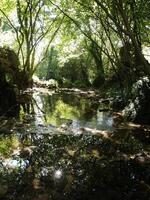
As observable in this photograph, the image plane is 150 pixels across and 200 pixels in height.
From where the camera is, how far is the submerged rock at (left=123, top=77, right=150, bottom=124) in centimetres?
1248

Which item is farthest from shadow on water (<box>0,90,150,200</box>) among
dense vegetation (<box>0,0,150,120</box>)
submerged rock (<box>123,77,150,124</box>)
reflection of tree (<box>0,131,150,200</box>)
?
dense vegetation (<box>0,0,150,120</box>)

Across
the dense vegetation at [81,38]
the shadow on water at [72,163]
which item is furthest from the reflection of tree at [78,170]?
the dense vegetation at [81,38]

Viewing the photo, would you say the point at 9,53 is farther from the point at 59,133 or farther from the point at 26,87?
the point at 59,133

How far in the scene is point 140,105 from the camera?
12750mm

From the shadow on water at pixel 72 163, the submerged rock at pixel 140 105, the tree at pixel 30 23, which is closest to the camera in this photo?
the shadow on water at pixel 72 163

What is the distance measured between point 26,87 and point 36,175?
22099 mm

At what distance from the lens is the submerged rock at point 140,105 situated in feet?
40.9

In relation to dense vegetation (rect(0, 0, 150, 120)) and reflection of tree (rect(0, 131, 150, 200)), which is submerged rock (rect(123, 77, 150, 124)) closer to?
dense vegetation (rect(0, 0, 150, 120))

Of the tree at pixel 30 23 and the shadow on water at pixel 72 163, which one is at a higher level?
the tree at pixel 30 23

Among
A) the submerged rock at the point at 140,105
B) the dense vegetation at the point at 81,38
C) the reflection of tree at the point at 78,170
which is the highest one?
the dense vegetation at the point at 81,38

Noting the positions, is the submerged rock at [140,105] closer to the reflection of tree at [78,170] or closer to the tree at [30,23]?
the reflection of tree at [78,170]

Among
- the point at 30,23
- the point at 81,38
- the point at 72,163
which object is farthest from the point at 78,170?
the point at 81,38

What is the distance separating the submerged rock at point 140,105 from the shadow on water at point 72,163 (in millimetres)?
1636

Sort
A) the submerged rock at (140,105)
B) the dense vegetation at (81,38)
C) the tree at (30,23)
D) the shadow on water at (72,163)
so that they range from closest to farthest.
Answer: the shadow on water at (72,163) < the submerged rock at (140,105) < the dense vegetation at (81,38) < the tree at (30,23)
